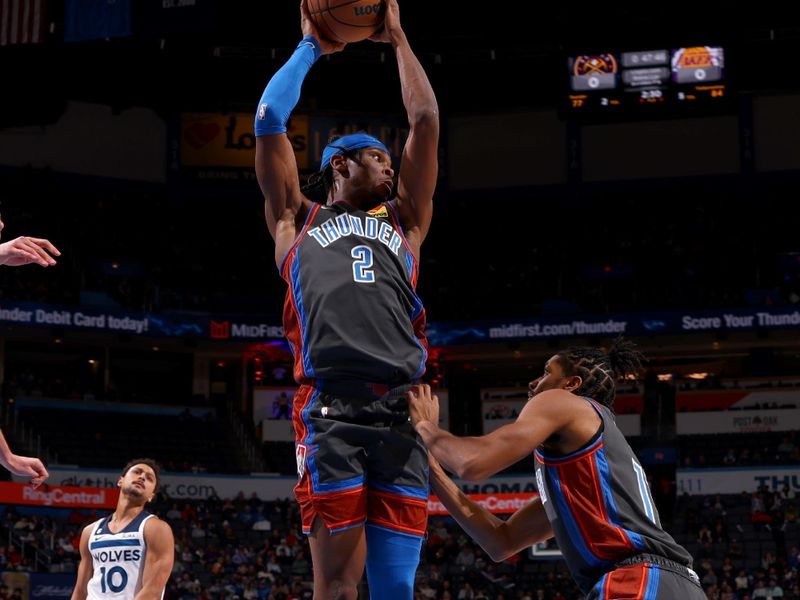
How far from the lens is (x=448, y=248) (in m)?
32.7

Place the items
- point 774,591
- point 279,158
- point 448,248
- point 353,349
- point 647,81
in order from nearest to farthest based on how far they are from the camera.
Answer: point 353,349 < point 279,158 < point 774,591 < point 647,81 < point 448,248

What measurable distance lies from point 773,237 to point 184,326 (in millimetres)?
16068

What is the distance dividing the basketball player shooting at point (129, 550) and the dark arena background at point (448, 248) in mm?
15497

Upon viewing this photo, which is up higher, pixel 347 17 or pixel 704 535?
pixel 347 17

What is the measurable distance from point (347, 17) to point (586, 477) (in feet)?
7.52

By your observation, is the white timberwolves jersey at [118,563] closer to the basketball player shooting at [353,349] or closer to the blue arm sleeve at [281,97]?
the basketball player shooting at [353,349]

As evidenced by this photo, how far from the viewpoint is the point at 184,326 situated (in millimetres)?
28828

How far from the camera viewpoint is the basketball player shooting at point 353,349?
431 centimetres

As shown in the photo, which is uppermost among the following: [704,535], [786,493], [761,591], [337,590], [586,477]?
[586,477]

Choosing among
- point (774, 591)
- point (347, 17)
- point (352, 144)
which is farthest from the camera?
point (774, 591)

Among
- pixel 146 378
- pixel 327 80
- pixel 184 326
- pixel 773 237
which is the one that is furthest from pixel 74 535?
pixel 773 237

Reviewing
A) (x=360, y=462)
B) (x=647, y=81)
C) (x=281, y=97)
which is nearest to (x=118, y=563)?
(x=360, y=462)

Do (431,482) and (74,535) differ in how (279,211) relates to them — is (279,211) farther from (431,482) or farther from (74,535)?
(74,535)

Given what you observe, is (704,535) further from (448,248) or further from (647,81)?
(448,248)
